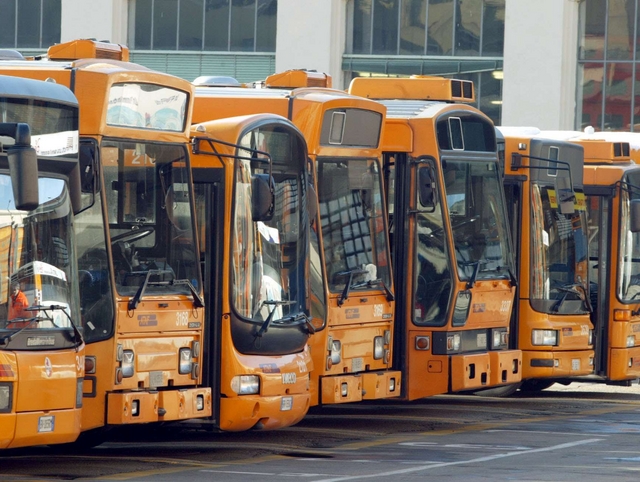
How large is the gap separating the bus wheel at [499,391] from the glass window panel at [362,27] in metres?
17.7

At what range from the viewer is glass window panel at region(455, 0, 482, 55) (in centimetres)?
3334

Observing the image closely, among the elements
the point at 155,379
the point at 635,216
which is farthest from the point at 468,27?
the point at 155,379

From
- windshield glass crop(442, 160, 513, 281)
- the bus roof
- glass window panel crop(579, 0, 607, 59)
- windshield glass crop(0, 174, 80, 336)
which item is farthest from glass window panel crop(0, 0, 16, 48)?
windshield glass crop(0, 174, 80, 336)

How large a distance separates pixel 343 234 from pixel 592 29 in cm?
2092

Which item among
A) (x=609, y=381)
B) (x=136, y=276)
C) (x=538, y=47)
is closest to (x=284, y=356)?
(x=136, y=276)

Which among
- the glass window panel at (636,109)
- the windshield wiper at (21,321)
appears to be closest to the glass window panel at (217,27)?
the glass window panel at (636,109)

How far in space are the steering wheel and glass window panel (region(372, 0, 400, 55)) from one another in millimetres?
23411

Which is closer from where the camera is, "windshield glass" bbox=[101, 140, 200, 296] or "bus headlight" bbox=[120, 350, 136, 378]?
"bus headlight" bbox=[120, 350, 136, 378]

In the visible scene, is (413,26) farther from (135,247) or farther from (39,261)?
(39,261)

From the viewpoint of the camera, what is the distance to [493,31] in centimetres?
3378

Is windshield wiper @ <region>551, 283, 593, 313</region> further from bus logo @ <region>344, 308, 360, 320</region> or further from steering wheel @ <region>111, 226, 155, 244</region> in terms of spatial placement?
steering wheel @ <region>111, 226, 155, 244</region>

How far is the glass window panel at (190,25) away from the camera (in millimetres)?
35000

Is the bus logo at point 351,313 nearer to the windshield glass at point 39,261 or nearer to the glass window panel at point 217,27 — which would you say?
the windshield glass at point 39,261

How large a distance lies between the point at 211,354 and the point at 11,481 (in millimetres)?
2098
